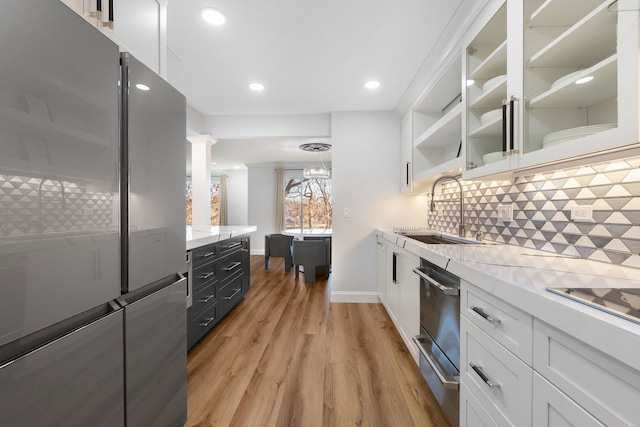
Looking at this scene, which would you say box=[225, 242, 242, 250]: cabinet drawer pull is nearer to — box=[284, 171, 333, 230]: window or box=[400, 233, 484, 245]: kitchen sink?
box=[400, 233, 484, 245]: kitchen sink

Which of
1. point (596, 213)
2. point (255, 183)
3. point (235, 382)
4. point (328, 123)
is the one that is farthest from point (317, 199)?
point (596, 213)

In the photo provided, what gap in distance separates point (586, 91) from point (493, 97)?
0.55m

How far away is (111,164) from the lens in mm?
857

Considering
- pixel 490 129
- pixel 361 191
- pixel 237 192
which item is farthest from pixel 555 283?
pixel 237 192

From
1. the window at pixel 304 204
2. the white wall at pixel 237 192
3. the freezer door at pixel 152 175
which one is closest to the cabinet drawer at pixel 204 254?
the freezer door at pixel 152 175

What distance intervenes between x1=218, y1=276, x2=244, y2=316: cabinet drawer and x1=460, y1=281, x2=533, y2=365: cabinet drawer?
2.19 meters

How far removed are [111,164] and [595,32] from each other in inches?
72.9

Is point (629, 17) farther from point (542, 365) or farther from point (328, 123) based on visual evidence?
point (328, 123)

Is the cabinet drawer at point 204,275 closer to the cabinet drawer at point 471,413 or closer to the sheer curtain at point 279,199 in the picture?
the cabinet drawer at point 471,413

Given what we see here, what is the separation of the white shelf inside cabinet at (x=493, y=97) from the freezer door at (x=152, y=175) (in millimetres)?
1725

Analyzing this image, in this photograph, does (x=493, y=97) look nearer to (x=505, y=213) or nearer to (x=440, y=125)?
(x=440, y=125)

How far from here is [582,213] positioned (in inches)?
49.7

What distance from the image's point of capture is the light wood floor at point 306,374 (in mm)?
1463

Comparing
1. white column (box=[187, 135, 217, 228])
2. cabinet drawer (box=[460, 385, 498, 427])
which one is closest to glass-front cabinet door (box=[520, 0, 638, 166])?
cabinet drawer (box=[460, 385, 498, 427])
